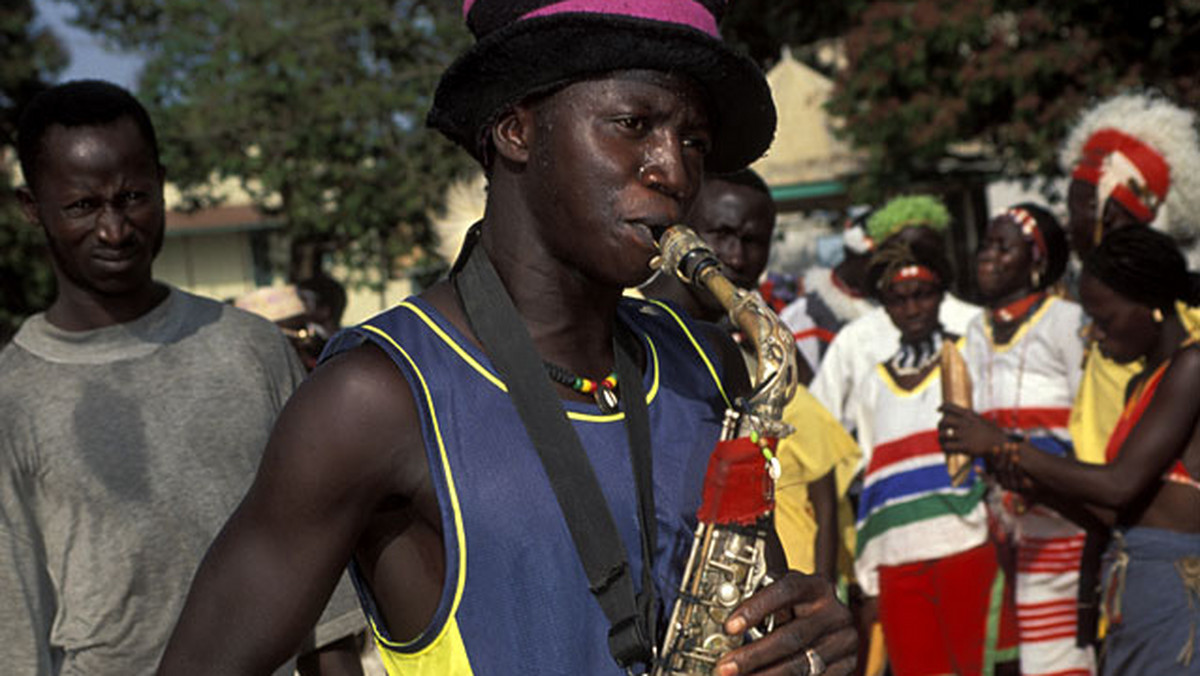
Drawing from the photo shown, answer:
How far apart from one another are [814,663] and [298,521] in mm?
833

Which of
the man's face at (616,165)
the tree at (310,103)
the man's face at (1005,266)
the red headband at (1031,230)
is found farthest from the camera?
the tree at (310,103)

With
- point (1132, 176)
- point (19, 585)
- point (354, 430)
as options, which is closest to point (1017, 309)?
point (1132, 176)

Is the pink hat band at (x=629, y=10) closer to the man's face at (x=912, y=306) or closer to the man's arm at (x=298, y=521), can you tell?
the man's arm at (x=298, y=521)

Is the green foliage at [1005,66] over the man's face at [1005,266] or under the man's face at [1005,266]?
over

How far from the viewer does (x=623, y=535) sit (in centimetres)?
229

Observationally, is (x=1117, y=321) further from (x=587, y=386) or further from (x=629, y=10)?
(x=629, y=10)

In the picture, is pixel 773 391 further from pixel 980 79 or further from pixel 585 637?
pixel 980 79

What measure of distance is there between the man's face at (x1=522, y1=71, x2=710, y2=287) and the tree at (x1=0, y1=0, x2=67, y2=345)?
64.8 ft

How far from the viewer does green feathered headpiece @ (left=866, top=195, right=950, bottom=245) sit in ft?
27.7

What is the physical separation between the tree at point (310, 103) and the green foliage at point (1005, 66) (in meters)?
6.86

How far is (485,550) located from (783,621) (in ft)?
1.59

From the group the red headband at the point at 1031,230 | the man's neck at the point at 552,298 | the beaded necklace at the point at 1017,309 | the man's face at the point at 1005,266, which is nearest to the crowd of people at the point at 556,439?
the man's neck at the point at 552,298

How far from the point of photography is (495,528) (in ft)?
7.12

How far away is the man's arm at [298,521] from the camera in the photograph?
211 cm
